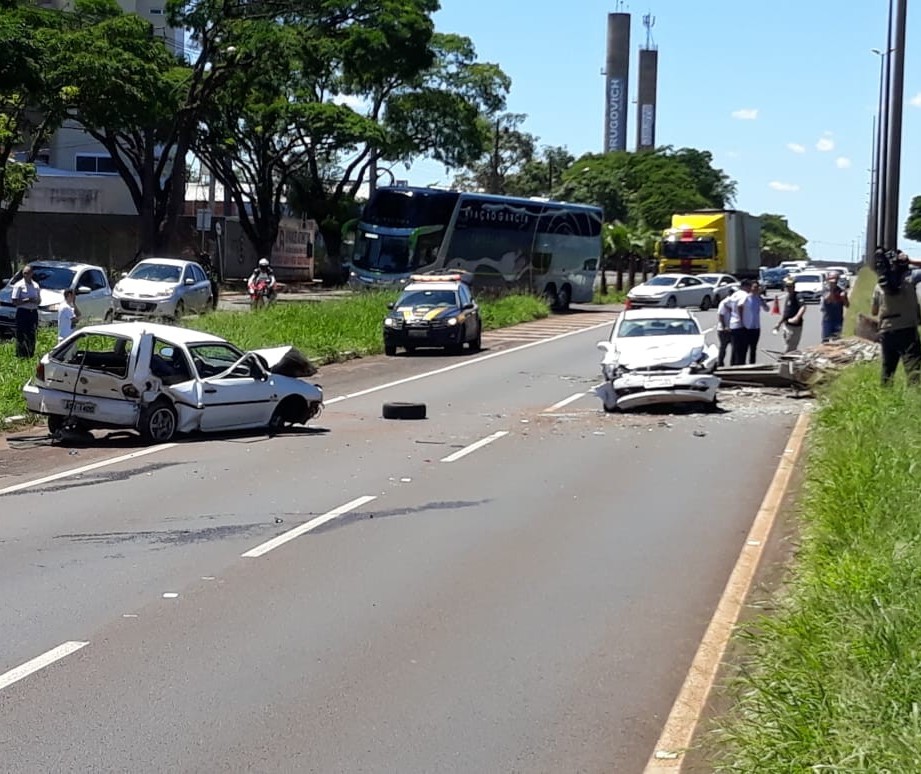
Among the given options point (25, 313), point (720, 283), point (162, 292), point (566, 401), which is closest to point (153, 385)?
point (25, 313)

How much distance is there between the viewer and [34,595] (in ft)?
29.2

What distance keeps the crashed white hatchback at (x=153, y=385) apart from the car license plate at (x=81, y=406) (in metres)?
0.01

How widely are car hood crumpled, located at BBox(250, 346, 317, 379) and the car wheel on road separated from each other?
6.18ft

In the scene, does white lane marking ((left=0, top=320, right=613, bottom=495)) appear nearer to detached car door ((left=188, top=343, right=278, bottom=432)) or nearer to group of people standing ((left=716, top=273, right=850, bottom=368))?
A: detached car door ((left=188, top=343, right=278, bottom=432))

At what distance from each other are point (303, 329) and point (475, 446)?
1384 centimetres

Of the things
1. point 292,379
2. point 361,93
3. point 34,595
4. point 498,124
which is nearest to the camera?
point 34,595

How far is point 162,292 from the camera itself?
33.6m

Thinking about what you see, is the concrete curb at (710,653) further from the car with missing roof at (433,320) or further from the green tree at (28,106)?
the green tree at (28,106)

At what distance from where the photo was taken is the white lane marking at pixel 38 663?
705 cm

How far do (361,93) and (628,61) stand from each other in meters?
85.6

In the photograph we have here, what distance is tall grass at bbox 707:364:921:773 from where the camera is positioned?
500 centimetres

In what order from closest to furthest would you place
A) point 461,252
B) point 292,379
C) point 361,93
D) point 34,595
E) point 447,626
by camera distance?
point 447,626 < point 34,595 < point 292,379 < point 461,252 < point 361,93

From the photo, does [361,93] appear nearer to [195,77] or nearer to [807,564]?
[195,77]

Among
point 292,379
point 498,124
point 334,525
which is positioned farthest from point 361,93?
point 334,525
